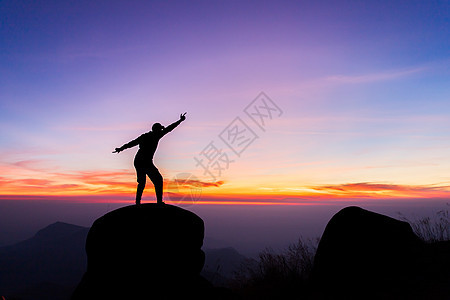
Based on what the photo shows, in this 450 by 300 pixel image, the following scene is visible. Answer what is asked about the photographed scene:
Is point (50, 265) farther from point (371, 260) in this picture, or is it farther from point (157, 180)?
point (371, 260)

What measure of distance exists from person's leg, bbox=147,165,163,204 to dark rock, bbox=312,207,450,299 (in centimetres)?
468

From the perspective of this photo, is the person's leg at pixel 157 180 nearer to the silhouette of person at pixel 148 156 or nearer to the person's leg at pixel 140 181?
the silhouette of person at pixel 148 156

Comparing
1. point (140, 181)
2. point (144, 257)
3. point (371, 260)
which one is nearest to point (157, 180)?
point (140, 181)

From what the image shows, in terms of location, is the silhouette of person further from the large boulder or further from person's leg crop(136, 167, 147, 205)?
the large boulder

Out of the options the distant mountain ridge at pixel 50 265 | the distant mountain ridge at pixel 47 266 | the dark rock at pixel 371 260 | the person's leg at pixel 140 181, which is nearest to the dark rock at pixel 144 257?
the person's leg at pixel 140 181

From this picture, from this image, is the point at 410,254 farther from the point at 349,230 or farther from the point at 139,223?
the point at 139,223

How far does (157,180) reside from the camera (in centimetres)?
862

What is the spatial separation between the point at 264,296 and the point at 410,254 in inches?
155

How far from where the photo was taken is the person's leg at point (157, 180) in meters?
8.56

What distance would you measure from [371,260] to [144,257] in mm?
5560

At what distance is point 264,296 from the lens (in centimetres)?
724

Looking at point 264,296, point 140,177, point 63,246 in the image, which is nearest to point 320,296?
point 264,296

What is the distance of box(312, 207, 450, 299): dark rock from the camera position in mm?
6641

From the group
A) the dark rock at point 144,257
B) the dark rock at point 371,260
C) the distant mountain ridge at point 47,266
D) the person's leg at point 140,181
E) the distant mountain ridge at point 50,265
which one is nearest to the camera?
the dark rock at point 371,260
